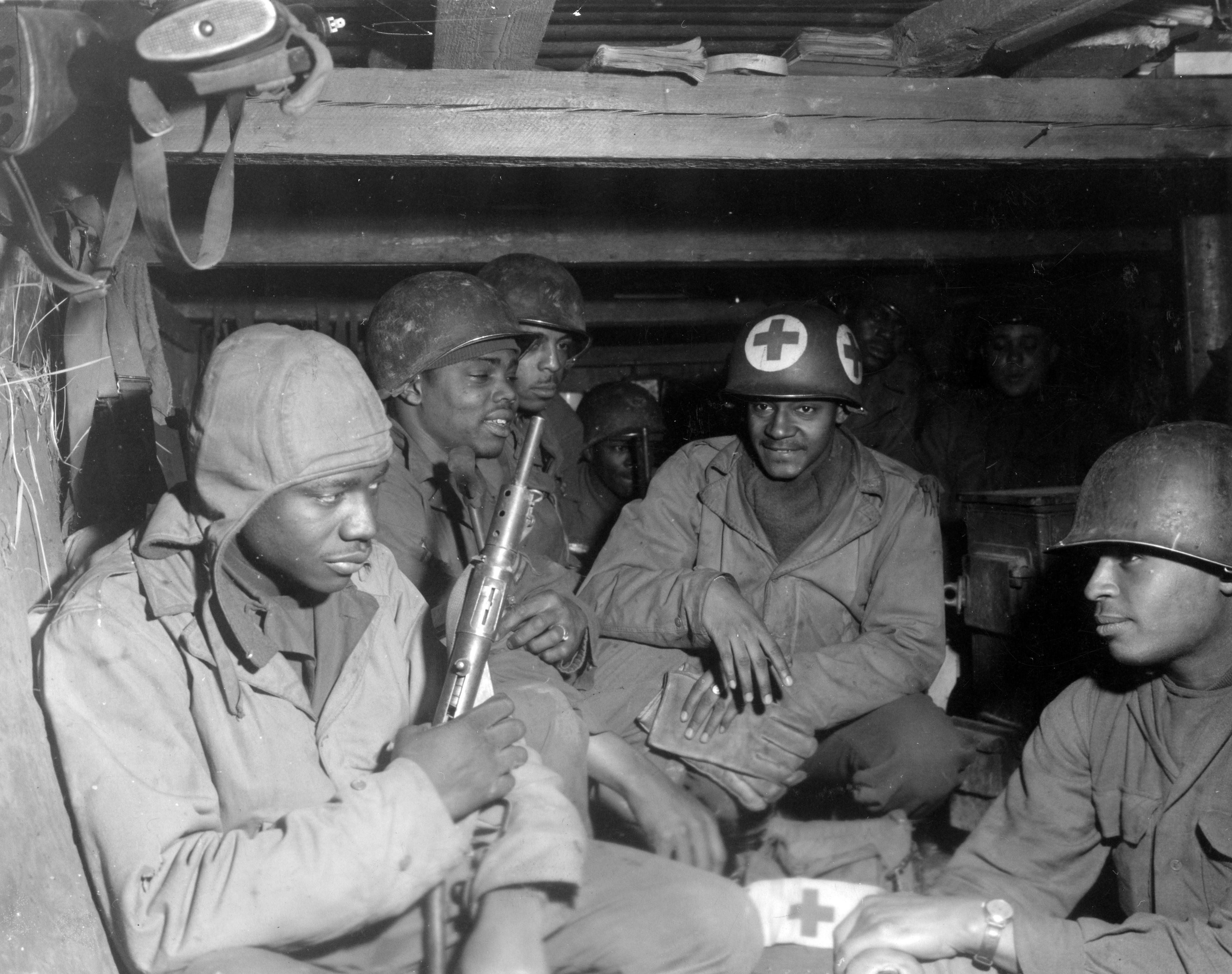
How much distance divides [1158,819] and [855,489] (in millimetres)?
1687

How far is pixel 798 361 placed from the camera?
3.91 meters

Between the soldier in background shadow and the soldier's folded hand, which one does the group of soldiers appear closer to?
the soldier's folded hand

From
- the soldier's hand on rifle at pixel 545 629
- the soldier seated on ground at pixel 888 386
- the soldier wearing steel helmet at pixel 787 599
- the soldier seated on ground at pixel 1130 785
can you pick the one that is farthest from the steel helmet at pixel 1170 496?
the soldier seated on ground at pixel 888 386

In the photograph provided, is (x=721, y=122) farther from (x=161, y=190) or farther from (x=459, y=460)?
(x=161, y=190)

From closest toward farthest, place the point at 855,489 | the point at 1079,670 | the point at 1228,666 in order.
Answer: the point at 1228,666, the point at 855,489, the point at 1079,670

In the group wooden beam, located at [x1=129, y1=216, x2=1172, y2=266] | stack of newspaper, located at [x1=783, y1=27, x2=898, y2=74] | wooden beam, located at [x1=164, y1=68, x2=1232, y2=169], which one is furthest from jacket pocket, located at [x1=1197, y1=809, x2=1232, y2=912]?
wooden beam, located at [x1=129, y1=216, x2=1172, y2=266]

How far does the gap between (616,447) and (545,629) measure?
142 inches

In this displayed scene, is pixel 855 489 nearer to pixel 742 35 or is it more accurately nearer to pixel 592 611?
pixel 592 611

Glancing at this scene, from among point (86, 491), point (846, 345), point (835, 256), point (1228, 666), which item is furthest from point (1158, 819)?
point (835, 256)

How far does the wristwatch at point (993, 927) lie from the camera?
2361 millimetres

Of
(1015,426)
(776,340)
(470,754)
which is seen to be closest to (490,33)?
(776,340)

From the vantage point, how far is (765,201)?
18.2ft

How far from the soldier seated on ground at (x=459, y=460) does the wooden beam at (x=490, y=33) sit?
98 centimetres

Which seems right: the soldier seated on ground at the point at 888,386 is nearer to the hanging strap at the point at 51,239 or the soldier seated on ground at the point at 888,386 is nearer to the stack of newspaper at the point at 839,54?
the stack of newspaper at the point at 839,54
